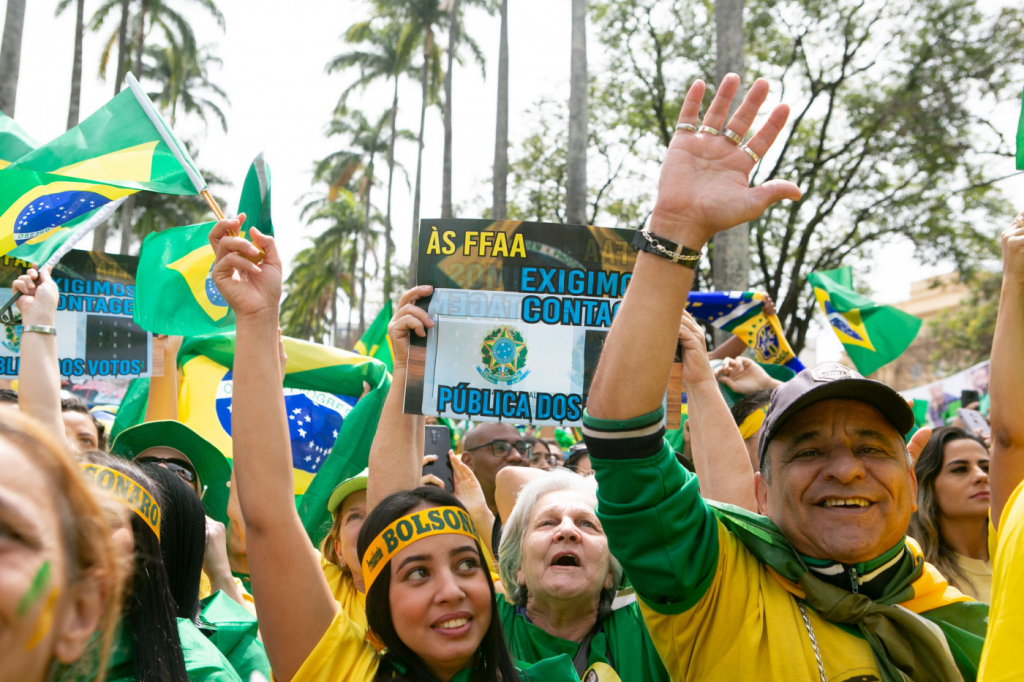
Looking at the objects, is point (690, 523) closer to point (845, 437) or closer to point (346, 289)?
point (845, 437)

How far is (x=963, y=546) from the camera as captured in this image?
13.1 ft

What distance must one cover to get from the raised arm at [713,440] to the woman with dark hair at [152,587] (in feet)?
5.05

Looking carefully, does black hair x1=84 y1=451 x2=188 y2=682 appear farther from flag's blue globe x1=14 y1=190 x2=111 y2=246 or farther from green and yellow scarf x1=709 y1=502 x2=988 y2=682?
flag's blue globe x1=14 y1=190 x2=111 y2=246

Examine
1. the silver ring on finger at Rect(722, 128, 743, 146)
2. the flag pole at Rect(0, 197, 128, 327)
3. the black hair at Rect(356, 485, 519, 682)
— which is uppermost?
the silver ring on finger at Rect(722, 128, 743, 146)

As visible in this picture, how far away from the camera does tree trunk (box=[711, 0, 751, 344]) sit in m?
9.77

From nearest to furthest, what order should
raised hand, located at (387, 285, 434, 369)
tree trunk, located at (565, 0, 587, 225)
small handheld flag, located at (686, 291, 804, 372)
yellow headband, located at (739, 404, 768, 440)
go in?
1. raised hand, located at (387, 285, 434, 369)
2. yellow headband, located at (739, 404, 768, 440)
3. small handheld flag, located at (686, 291, 804, 372)
4. tree trunk, located at (565, 0, 587, 225)

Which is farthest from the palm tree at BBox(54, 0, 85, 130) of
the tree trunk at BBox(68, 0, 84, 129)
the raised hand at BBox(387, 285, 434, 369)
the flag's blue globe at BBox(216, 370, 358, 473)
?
the raised hand at BBox(387, 285, 434, 369)

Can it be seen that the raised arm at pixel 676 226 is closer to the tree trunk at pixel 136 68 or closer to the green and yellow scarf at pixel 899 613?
the green and yellow scarf at pixel 899 613

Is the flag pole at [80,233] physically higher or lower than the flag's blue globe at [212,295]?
higher

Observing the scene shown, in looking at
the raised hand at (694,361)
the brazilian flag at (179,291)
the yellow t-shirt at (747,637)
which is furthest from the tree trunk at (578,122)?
the yellow t-shirt at (747,637)

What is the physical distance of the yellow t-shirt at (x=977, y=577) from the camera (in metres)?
3.68

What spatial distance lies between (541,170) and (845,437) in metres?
20.2

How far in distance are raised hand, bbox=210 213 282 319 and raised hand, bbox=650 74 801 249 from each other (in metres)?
1.10

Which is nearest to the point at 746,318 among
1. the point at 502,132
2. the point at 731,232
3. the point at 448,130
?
the point at 731,232
